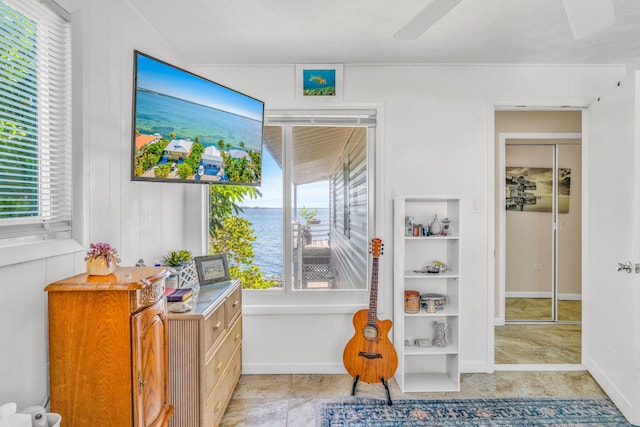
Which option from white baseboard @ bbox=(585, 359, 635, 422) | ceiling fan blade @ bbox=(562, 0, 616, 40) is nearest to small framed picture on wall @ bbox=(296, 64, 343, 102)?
ceiling fan blade @ bbox=(562, 0, 616, 40)

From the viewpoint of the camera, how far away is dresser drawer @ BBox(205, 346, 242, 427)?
208cm

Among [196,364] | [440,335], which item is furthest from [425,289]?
[196,364]

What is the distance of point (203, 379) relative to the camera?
1.96 m

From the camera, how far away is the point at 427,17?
5.25 ft

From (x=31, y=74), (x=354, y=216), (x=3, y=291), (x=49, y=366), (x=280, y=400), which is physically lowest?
(x=280, y=400)

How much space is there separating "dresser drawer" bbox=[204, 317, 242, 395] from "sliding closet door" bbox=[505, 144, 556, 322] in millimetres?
3301

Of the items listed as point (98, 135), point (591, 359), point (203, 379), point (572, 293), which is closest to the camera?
point (98, 135)

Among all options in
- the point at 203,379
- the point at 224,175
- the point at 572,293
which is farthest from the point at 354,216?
the point at 572,293

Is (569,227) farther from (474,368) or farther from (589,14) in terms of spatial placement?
(589,14)

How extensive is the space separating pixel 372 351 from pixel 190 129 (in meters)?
1.91

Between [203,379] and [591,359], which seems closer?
[203,379]

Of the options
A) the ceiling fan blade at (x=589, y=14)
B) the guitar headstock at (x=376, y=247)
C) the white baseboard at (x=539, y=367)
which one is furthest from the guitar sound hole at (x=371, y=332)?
the ceiling fan blade at (x=589, y=14)

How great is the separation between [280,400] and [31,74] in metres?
2.38

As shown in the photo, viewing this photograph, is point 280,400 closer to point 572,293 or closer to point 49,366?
point 49,366
